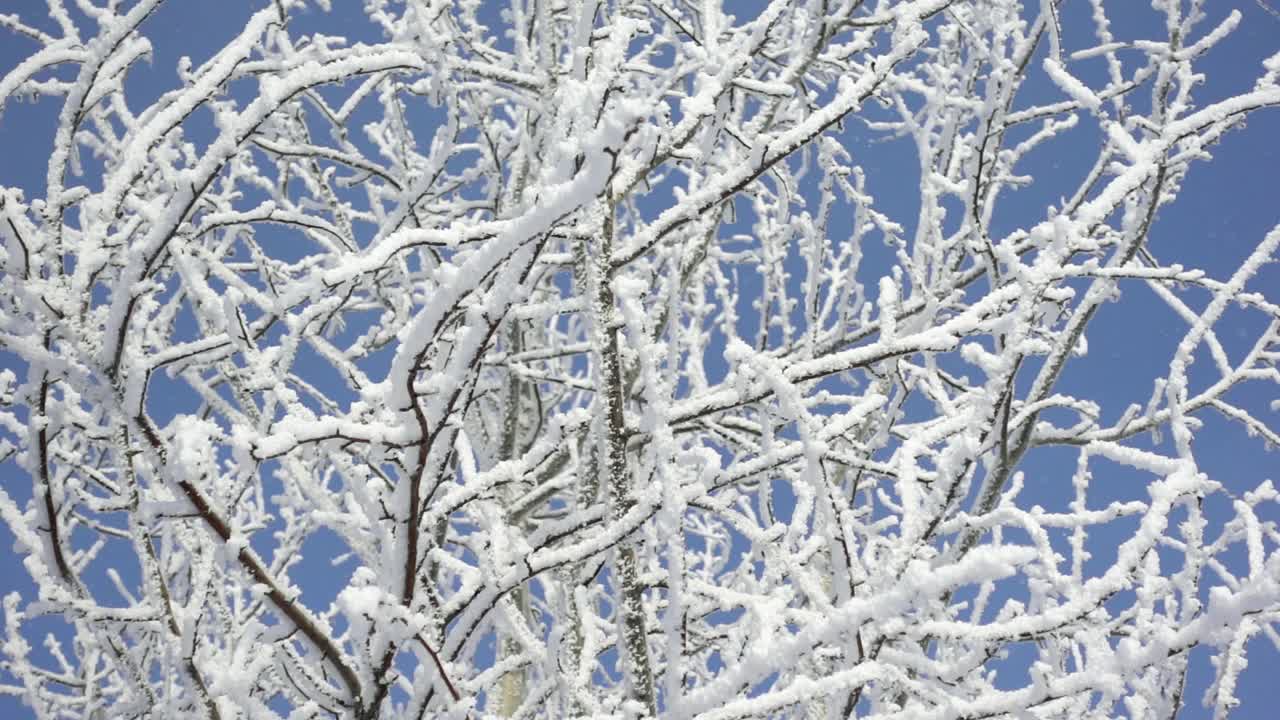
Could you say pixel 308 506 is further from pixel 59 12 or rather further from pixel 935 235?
pixel 935 235

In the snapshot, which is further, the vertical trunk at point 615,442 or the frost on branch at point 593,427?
the vertical trunk at point 615,442

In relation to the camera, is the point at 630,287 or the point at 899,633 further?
the point at 630,287

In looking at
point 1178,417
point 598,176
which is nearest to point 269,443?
point 598,176

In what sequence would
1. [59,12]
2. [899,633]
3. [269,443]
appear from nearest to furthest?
[269,443] < [899,633] < [59,12]

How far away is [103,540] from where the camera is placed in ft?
14.1

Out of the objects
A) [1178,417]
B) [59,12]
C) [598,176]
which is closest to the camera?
[598,176]

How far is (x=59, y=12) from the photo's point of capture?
1.97 metres

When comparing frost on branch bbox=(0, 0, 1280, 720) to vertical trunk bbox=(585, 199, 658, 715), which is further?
vertical trunk bbox=(585, 199, 658, 715)

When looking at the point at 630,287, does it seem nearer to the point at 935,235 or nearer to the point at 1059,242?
the point at 1059,242

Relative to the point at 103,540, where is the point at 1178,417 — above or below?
below

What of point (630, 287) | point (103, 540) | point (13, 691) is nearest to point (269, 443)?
point (630, 287)

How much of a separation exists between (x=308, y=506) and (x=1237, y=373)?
3.19 metres

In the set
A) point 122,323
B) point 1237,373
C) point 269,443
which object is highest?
point 1237,373

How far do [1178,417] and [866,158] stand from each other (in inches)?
89.8
